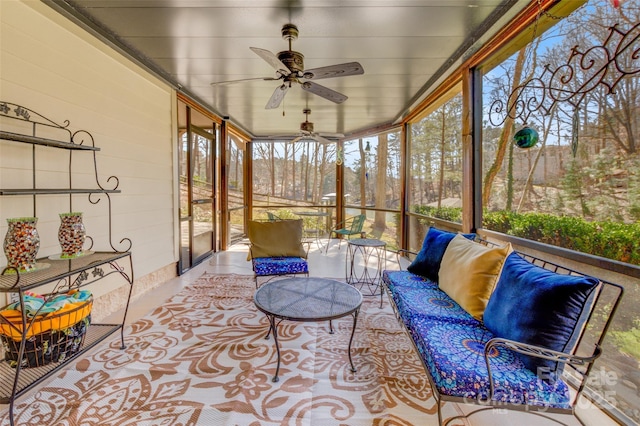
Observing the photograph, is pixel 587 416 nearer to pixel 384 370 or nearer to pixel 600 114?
pixel 384 370

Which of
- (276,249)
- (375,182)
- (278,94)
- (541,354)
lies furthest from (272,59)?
(375,182)

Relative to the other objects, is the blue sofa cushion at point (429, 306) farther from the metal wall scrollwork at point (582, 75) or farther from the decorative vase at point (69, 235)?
the decorative vase at point (69, 235)

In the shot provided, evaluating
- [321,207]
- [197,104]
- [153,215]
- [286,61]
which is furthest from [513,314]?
[321,207]

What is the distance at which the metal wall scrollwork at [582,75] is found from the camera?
1.53 meters

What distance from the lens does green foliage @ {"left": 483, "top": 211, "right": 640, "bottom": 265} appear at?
5.09 feet

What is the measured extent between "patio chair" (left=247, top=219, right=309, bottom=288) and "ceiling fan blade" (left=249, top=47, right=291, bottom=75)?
198 centimetres

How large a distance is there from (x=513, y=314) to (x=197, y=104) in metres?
4.91

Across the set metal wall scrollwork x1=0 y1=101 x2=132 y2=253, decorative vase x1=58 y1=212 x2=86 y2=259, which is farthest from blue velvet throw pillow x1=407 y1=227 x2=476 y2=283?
decorative vase x1=58 y1=212 x2=86 y2=259

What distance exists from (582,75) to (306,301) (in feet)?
7.87

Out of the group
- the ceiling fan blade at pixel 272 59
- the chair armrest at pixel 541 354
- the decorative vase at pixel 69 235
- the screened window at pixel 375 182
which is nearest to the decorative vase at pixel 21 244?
the decorative vase at pixel 69 235

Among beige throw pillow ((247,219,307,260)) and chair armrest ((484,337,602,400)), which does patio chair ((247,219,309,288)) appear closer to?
beige throw pillow ((247,219,307,260))

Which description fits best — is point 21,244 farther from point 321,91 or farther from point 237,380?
point 321,91

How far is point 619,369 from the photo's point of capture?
1.60 metres

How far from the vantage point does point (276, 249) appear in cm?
375
